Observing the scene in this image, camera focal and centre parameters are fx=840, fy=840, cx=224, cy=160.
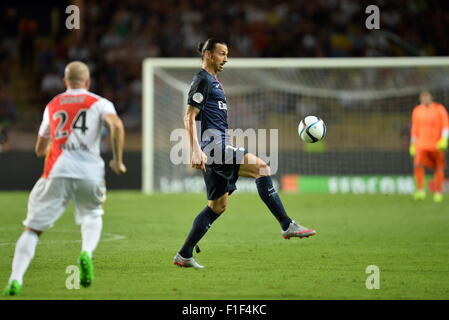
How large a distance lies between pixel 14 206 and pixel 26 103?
7.71 m

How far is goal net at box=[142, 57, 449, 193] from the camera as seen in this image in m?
20.4

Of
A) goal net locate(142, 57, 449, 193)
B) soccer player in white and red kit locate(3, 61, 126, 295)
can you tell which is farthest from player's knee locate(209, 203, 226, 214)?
goal net locate(142, 57, 449, 193)

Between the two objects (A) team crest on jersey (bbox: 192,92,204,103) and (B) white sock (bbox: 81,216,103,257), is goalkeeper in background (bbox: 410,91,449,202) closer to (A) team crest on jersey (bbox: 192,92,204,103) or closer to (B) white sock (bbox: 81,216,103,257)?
(A) team crest on jersey (bbox: 192,92,204,103)

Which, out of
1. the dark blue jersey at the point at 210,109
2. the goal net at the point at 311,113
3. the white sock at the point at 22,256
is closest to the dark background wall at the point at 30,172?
the goal net at the point at 311,113

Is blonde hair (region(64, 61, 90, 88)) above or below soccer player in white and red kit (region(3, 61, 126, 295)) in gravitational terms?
above

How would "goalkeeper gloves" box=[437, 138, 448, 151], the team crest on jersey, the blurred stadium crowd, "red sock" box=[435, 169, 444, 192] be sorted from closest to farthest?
the team crest on jersey < "goalkeeper gloves" box=[437, 138, 448, 151] < "red sock" box=[435, 169, 444, 192] < the blurred stadium crowd

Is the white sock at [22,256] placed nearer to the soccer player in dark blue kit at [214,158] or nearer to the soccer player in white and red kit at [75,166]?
the soccer player in white and red kit at [75,166]

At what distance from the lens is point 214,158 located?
8258 mm

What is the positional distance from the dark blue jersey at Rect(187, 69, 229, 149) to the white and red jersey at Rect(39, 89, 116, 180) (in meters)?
1.60

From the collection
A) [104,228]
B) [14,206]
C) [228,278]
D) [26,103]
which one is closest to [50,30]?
[26,103]

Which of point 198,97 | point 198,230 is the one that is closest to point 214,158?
point 198,97

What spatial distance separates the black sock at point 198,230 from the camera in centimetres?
825

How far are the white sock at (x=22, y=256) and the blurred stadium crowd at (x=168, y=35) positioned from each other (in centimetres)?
1661

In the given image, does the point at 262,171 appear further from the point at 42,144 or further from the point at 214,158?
the point at 42,144
